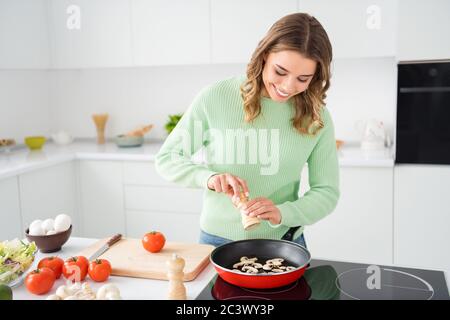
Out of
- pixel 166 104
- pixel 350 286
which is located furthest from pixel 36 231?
pixel 166 104

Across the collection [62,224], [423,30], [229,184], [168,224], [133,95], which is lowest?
[168,224]

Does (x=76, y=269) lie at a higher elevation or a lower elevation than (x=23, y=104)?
lower

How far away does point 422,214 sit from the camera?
113 inches

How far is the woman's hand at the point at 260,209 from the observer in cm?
150

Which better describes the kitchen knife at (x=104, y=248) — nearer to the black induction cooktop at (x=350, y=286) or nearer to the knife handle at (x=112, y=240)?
the knife handle at (x=112, y=240)

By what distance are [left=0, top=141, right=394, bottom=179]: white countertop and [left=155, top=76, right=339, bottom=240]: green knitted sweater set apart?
3.96 feet

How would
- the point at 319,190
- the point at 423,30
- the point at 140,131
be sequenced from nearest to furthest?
the point at 319,190 < the point at 423,30 < the point at 140,131

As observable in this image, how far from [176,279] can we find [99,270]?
0.25 m

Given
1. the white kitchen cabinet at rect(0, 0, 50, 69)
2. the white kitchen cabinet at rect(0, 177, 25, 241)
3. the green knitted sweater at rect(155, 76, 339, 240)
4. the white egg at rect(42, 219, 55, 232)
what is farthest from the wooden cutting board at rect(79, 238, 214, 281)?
the white kitchen cabinet at rect(0, 0, 50, 69)

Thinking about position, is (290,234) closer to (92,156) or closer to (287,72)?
(287,72)

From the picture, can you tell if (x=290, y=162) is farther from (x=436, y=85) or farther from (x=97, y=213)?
(x=97, y=213)

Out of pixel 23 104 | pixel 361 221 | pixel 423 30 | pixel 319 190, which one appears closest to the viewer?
pixel 319 190

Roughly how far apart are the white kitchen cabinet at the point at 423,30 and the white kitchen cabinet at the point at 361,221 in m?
0.67

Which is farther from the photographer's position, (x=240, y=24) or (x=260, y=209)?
(x=240, y=24)
